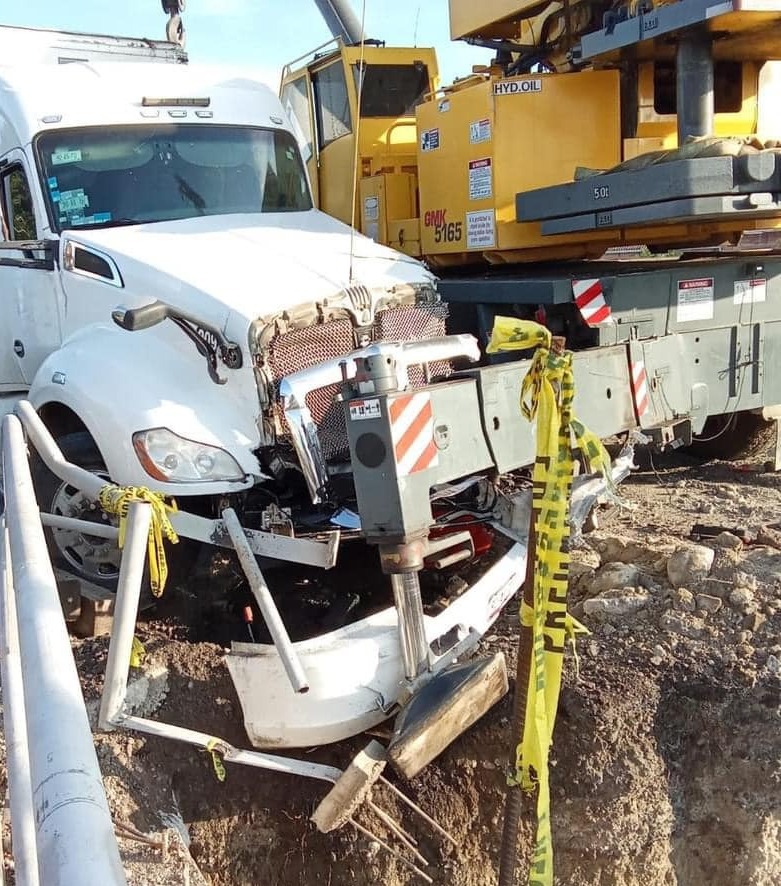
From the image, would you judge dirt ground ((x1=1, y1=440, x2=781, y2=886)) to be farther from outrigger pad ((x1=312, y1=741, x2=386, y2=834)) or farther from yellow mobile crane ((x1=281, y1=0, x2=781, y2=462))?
yellow mobile crane ((x1=281, y1=0, x2=781, y2=462))

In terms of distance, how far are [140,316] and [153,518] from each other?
0.93 meters

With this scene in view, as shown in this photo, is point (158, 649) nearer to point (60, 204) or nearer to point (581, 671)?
point (581, 671)

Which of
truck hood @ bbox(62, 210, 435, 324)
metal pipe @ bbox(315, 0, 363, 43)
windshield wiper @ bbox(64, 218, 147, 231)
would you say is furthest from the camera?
metal pipe @ bbox(315, 0, 363, 43)

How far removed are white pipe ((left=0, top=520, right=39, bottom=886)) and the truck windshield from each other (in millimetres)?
3266

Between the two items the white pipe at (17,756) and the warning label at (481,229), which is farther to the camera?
the warning label at (481,229)

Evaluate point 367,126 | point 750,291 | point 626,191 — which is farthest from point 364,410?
point 367,126

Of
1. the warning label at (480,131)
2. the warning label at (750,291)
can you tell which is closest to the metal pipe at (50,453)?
the warning label at (480,131)

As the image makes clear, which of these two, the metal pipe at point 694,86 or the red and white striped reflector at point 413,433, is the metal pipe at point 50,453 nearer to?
the red and white striped reflector at point 413,433

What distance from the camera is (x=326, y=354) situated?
171 inches

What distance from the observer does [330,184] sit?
24.6ft

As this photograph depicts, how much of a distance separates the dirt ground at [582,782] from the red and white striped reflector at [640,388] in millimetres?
1130

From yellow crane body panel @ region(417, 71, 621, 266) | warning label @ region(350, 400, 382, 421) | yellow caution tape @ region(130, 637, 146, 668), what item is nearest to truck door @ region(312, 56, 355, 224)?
yellow crane body panel @ region(417, 71, 621, 266)

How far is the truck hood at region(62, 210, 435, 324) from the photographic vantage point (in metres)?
4.30

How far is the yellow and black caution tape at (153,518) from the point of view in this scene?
3.58m
